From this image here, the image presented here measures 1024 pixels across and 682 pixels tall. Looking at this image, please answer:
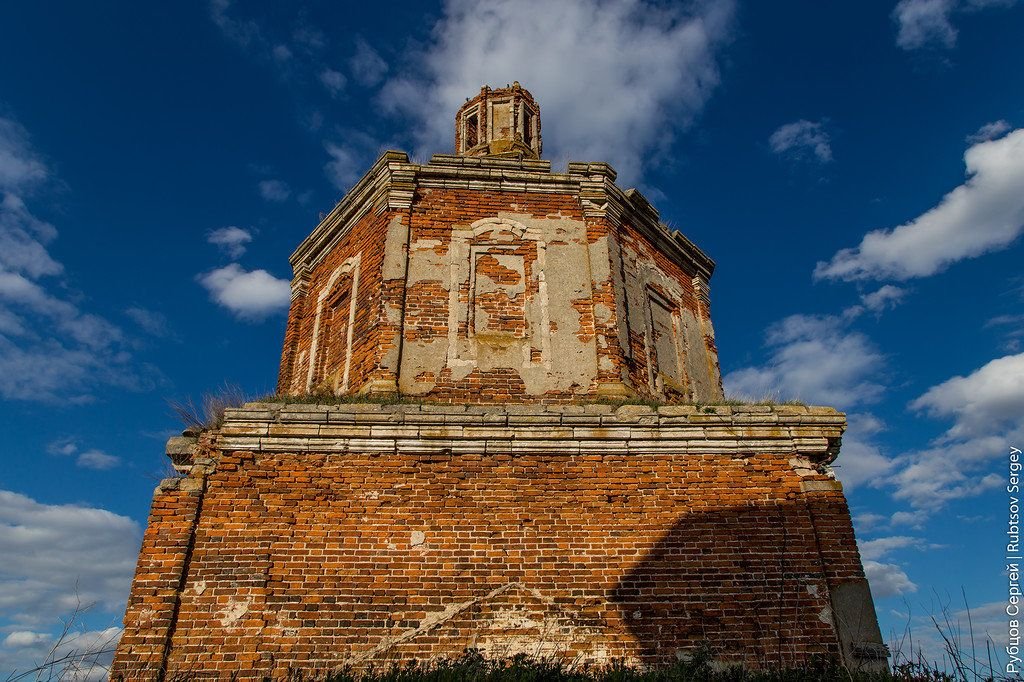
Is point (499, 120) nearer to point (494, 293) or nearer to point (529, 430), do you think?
point (494, 293)

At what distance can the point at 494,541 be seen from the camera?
6.50m

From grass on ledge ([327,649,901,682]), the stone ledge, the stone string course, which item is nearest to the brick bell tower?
the stone ledge

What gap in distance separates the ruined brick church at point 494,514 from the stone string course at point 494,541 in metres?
0.02

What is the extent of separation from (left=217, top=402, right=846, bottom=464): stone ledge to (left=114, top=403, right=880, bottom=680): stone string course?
0.9 inches

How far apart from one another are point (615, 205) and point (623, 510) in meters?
4.83

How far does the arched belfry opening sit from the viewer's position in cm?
1354

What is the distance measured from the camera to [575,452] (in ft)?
23.1

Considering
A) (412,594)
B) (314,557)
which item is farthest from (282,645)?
(412,594)

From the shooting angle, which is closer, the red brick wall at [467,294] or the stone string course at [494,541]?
the stone string course at [494,541]

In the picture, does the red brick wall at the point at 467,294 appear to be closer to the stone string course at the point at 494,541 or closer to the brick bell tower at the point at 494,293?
the brick bell tower at the point at 494,293

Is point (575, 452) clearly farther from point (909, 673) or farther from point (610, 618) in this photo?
point (909, 673)

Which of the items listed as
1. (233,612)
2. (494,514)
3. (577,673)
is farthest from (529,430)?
(233,612)

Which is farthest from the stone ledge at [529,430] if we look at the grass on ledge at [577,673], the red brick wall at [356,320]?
the grass on ledge at [577,673]

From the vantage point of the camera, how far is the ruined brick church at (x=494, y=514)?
6.02 meters
